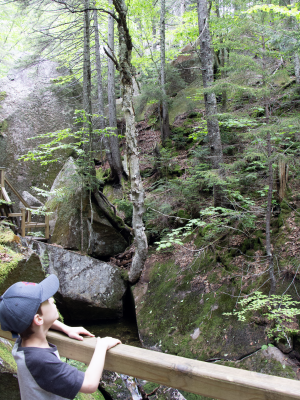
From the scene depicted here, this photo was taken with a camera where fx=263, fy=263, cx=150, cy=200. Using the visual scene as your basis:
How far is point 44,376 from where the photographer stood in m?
1.17

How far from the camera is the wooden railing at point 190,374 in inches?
38.9

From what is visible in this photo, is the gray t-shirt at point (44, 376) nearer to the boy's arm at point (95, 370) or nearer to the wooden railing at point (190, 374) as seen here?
the boy's arm at point (95, 370)

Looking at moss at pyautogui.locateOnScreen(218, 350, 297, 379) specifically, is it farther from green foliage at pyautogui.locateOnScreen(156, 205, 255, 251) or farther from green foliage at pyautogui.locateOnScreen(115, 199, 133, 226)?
green foliage at pyautogui.locateOnScreen(115, 199, 133, 226)

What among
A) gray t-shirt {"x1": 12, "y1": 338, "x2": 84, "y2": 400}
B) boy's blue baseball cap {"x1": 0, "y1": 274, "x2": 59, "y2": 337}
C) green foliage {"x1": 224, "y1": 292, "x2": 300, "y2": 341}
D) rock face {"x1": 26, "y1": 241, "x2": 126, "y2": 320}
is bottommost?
rock face {"x1": 26, "y1": 241, "x2": 126, "y2": 320}

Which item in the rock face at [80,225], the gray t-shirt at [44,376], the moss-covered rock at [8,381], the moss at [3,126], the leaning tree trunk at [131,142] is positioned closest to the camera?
the gray t-shirt at [44,376]

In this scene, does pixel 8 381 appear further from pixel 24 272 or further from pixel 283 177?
pixel 283 177

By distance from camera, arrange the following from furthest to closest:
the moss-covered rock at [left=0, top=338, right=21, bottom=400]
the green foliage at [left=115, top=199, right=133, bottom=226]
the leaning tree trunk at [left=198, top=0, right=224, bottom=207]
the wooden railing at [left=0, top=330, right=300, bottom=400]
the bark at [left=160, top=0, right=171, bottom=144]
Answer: the bark at [left=160, top=0, right=171, bottom=144], the green foliage at [left=115, top=199, right=133, bottom=226], the leaning tree trunk at [left=198, top=0, right=224, bottom=207], the moss-covered rock at [left=0, top=338, right=21, bottom=400], the wooden railing at [left=0, top=330, right=300, bottom=400]

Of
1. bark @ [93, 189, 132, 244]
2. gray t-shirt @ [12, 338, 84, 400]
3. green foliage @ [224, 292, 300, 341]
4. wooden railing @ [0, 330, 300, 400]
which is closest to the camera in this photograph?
wooden railing @ [0, 330, 300, 400]

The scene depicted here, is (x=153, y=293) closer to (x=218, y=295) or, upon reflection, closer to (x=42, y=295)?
(x=218, y=295)

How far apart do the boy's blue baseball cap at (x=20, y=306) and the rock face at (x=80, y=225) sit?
791 centimetres

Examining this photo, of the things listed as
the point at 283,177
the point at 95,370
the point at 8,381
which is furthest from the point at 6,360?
the point at 283,177

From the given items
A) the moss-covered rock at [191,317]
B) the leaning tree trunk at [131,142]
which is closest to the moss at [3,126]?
the leaning tree trunk at [131,142]

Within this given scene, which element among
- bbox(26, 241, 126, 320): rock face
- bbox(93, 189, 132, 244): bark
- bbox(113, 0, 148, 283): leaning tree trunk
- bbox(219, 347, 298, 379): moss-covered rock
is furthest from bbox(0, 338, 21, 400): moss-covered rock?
bbox(93, 189, 132, 244): bark

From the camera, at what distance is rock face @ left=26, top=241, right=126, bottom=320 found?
6797 mm
